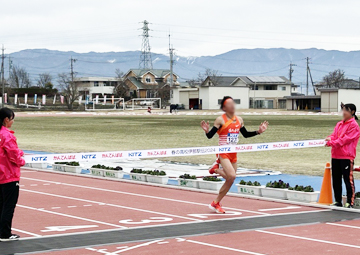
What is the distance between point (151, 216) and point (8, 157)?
11.1ft

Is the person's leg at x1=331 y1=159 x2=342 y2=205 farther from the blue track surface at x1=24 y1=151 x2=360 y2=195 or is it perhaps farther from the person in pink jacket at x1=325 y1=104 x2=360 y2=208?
the blue track surface at x1=24 y1=151 x2=360 y2=195

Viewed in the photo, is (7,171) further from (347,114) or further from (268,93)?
(268,93)

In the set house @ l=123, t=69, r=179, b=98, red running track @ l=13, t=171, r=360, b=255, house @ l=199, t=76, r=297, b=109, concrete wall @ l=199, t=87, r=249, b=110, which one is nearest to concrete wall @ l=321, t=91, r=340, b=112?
concrete wall @ l=199, t=87, r=249, b=110

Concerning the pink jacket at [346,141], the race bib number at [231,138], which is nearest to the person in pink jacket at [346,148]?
the pink jacket at [346,141]

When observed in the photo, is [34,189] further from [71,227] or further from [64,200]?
[71,227]

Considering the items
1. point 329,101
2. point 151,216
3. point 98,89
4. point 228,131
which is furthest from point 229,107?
point 98,89

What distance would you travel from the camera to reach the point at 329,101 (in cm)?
9869

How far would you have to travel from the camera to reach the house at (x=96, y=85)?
166 m

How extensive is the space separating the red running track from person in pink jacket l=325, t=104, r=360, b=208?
818 mm

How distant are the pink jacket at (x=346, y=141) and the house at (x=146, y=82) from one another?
13747cm

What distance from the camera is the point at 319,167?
2148 centimetres

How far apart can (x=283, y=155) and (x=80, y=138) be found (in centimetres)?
1717

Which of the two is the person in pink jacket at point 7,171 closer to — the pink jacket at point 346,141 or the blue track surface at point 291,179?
the pink jacket at point 346,141

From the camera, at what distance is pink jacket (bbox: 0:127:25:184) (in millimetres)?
9951
